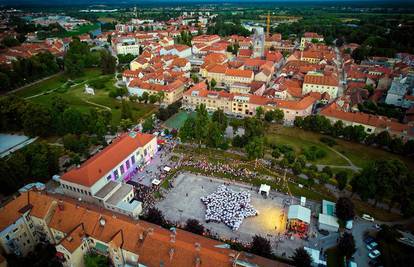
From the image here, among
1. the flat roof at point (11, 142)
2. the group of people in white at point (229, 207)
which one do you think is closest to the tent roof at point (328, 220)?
the group of people in white at point (229, 207)

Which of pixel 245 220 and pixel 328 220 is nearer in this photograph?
pixel 328 220

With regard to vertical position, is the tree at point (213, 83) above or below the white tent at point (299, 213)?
above

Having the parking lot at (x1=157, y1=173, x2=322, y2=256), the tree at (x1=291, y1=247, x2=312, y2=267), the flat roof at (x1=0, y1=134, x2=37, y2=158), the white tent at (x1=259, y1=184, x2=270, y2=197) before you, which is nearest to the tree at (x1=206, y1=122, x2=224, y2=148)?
the parking lot at (x1=157, y1=173, x2=322, y2=256)

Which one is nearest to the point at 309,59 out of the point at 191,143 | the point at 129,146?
the point at 191,143

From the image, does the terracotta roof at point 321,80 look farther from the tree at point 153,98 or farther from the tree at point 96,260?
the tree at point 96,260

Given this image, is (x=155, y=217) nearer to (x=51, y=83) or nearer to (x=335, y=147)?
(x=335, y=147)

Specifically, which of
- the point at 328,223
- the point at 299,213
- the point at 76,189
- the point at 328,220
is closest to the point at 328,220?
the point at 328,220

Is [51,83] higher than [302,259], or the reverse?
[51,83]
